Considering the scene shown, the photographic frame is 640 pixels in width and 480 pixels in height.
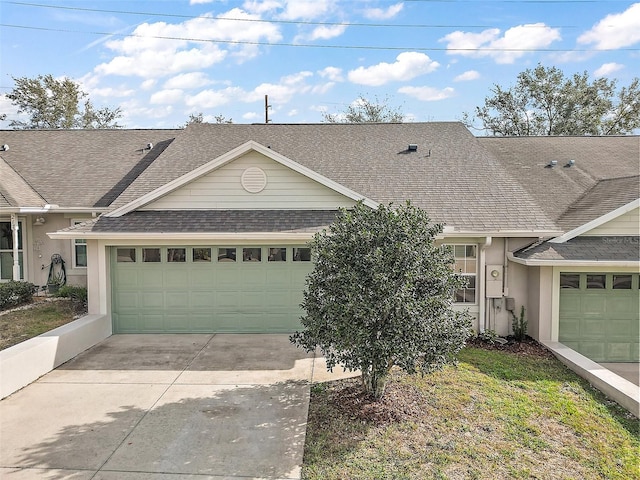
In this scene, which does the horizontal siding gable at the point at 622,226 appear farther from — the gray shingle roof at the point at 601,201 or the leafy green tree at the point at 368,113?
the leafy green tree at the point at 368,113

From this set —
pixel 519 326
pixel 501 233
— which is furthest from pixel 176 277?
pixel 519 326

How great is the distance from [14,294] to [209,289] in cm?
583

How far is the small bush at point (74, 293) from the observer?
11.1 metres

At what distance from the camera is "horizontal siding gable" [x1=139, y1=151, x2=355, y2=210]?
991cm

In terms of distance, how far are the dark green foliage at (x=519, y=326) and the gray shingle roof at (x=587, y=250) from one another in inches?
58.7

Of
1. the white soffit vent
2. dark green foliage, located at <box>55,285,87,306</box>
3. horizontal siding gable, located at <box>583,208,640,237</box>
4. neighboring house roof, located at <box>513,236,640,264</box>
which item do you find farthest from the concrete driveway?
horizontal siding gable, located at <box>583,208,640,237</box>

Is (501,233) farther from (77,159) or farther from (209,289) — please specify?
(77,159)

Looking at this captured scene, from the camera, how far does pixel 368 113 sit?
32.4 metres

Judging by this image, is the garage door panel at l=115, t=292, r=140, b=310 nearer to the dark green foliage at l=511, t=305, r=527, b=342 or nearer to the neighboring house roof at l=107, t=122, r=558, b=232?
the neighboring house roof at l=107, t=122, r=558, b=232

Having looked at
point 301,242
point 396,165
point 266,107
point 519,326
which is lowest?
point 519,326

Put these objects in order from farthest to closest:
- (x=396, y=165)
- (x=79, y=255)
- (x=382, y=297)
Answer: (x=79, y=255) < (x=396, y=165) < (x=382, y=297)

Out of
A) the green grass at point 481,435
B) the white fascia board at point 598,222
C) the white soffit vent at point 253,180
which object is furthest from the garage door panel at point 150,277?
the white fascia board at point 598,222


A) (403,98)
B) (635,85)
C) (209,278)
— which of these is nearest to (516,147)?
(209,278)

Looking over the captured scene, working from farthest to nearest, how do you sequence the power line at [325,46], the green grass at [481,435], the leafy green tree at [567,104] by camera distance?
the leafy green tree at [567,104] → the power line at [325,46] → the green grass at [481,435]
